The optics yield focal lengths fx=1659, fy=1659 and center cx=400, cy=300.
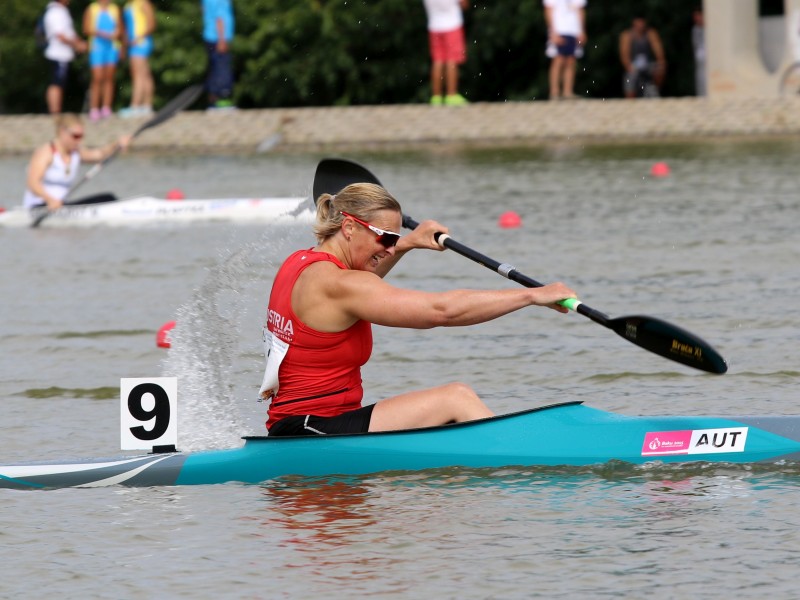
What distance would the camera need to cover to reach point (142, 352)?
33.1 feet

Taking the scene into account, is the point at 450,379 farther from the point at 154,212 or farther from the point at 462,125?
the point at 462,125

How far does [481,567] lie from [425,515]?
652 mm

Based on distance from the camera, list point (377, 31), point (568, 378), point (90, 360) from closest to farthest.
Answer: point (568, 378) < point (90, 360) < point (377, 31)

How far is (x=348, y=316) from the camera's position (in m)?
6.55

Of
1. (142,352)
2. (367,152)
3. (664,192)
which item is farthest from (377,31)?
(142,352)

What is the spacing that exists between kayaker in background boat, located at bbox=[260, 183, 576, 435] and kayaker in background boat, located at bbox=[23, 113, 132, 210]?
9366mm

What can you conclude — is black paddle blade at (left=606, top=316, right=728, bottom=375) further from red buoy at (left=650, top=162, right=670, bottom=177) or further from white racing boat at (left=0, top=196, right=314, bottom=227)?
red buoy at (left=650, top=162, right=670, bottom=177)

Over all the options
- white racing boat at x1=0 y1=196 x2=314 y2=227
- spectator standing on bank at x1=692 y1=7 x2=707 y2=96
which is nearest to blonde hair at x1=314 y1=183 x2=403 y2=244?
white racing boat at x1=0 y1=196 x2=314 y2=227

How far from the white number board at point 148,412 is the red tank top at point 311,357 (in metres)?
0.44

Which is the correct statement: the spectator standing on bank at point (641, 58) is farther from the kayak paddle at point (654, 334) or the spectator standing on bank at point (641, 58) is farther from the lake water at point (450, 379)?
the kayak paddle at point (654, 334)

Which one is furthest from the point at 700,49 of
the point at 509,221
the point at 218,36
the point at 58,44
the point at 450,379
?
the point at 450,379

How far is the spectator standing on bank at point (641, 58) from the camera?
937 inches

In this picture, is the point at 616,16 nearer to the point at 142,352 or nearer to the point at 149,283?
the point at 149,283

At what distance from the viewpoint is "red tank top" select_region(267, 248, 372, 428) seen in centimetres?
660
